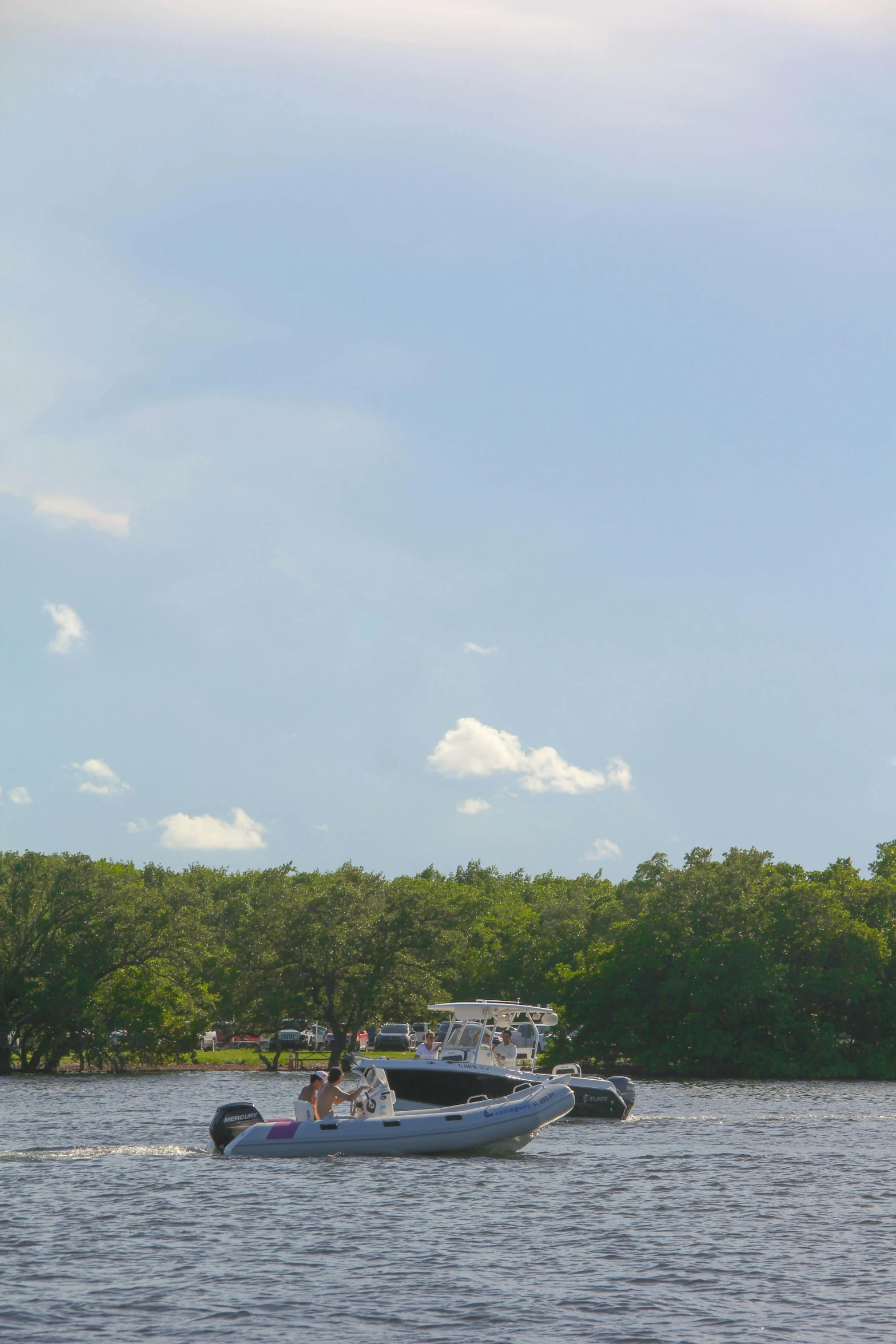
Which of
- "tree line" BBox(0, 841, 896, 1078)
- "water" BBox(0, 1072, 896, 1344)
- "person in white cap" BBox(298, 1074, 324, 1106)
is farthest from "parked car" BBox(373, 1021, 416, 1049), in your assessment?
"person in white cap" BBox(298, 1074, 324, 1106)

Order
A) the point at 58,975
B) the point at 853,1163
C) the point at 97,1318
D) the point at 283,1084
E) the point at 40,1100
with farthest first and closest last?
the point at 58,975 → the point at 283,1084 → the point at 40,1100 → the point at 853,1163 → the point at 97,1318

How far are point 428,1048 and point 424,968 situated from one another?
162ft

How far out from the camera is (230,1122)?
118ft

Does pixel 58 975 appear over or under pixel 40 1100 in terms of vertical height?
over

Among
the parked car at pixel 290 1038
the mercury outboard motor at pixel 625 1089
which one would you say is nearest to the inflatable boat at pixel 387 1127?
the mercury outboard motor at pixel 625 1089

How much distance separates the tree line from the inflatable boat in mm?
46857

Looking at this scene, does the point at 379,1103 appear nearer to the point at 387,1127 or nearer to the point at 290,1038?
the point at 387,1127

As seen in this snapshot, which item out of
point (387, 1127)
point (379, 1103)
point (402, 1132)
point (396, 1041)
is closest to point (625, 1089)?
point (379, 1103)

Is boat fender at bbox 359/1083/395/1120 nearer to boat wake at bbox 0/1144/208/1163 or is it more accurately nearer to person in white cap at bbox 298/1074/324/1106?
person in white cap at bbox 298/1074/324/1106

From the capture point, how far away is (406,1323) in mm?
17984

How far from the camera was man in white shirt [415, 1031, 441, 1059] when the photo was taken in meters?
41.2

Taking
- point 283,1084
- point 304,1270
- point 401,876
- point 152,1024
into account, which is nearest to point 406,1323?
point 304,1270

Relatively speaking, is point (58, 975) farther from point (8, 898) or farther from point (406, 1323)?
point (406, 1323)

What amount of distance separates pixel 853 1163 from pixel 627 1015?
48.6 meters
